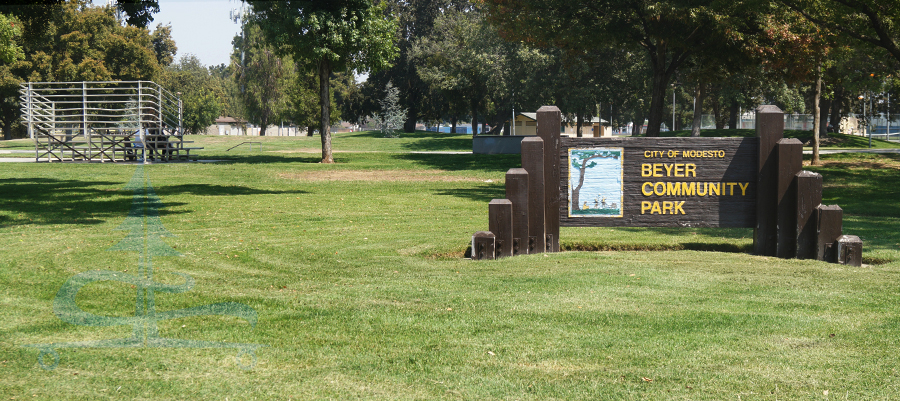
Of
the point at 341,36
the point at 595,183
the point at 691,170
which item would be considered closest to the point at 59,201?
the point at 595,183

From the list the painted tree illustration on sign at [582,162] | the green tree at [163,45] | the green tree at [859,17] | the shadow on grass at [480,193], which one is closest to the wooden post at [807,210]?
the painted tree illustration on sign at [582,162]

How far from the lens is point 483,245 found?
9.55m

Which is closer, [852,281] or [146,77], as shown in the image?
[852,281]

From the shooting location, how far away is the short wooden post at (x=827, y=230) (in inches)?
376

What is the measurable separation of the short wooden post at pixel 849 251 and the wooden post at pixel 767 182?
2.89ft

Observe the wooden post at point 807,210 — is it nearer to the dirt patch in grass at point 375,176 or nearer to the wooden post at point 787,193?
the wooden post at point 787,193

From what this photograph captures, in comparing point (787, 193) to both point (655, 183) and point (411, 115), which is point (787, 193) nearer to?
point (655, 183)

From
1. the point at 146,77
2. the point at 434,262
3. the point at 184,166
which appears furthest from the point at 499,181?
the point at 146,77

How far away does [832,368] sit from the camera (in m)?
5.29

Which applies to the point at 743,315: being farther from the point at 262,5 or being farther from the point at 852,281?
the point at 262,5

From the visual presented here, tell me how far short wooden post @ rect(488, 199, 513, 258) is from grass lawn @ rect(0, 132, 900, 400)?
285mm

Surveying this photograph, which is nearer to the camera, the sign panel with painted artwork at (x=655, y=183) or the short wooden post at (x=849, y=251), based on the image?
the short wooden post at (x=849, y=251)

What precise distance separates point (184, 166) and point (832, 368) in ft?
91.3

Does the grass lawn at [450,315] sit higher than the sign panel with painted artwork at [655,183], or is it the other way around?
the sign panel with painted artwork at [655,183]
